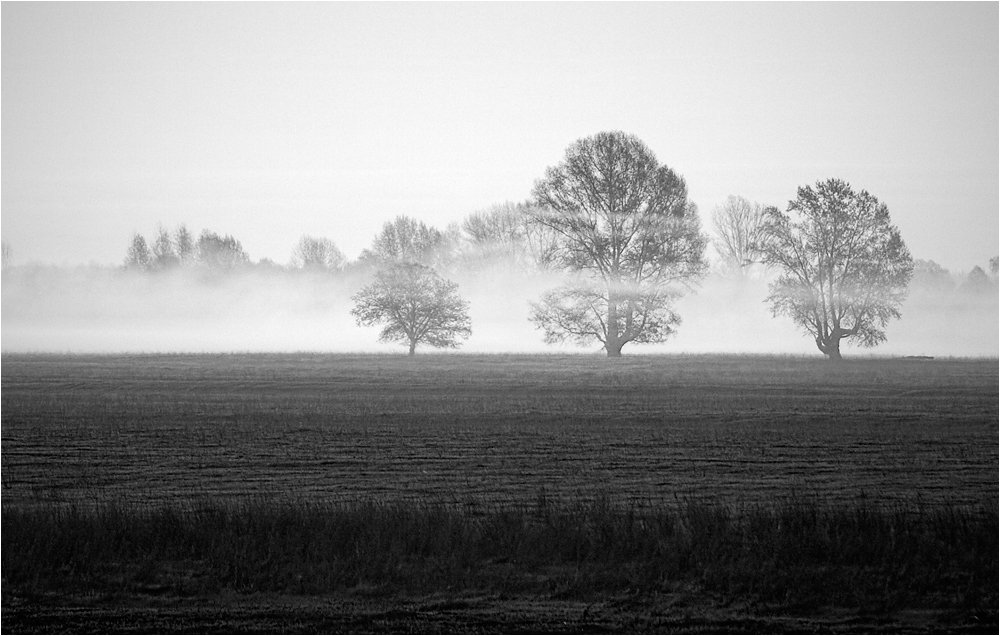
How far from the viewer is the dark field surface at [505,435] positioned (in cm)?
1872

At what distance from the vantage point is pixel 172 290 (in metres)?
106

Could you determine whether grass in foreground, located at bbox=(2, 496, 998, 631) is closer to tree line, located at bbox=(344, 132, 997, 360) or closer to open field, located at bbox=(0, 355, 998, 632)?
open field, located at bbox=(0, 355, 998, 632)

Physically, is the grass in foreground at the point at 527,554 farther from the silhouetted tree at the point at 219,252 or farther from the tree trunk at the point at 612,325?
the silhouetted tree at the point at 219,252

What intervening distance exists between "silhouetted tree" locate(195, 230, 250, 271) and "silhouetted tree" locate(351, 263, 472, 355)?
5703 centimetres

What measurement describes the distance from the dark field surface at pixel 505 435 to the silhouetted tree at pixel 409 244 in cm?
5001

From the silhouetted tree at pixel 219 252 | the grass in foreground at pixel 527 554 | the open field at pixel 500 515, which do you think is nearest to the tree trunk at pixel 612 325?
the open field at pixel 500 515

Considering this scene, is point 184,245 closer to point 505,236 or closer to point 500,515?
point 505,236

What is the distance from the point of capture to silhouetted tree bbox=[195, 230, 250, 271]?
368ft

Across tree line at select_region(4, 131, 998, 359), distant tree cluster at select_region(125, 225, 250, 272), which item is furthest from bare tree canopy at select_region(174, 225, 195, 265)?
tree line at select_region(4, 131, 998, 359)

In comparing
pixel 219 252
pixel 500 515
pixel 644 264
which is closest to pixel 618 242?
pixel 644 264

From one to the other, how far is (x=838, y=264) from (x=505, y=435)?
107ft

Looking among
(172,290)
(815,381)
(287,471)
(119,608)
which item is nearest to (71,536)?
(119,608)

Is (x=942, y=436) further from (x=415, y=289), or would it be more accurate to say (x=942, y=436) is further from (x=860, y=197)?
(x=415, y=289)

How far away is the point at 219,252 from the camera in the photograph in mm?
113875
